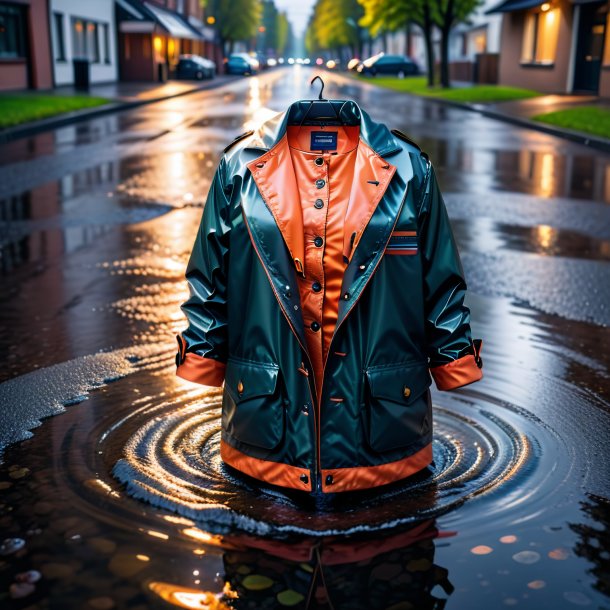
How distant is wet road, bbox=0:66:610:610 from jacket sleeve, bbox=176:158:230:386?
0.48 metres

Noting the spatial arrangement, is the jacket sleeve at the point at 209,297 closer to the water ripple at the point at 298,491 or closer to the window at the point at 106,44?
the water ripple at the point at 298,491

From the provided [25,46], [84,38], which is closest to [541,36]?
[84,38]

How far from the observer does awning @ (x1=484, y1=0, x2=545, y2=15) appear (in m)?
33.6

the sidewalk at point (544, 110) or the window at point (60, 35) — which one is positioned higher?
the window at point (60, 35)

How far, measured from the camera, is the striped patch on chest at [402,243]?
9.59 feet

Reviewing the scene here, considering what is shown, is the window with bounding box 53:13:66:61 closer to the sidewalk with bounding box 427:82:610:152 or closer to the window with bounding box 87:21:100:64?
the window with bounding box 87:21:100:64

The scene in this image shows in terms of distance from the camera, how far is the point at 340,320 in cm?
285

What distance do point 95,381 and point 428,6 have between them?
115ft

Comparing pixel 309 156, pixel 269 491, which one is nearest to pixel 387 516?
pixel 269 491

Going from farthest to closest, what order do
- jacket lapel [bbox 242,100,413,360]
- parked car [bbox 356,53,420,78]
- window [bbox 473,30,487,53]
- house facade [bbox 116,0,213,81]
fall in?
parked car [bbox 356,53,420,78], window [bbox 473,30,487,53], house facade [bbox 116,0,213,81], jacket lapel [bbox 242,100,413,360]

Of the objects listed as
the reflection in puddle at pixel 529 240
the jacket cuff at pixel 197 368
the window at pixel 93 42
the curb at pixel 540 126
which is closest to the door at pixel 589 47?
the curb at pixel 540 126

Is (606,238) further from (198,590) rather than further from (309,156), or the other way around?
(198,590)

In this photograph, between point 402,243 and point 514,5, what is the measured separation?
3583 centimetres

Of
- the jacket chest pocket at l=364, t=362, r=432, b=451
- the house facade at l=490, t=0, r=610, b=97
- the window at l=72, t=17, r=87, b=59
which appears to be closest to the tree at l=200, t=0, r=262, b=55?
the window at l=72, t=17, r=87, b=59
